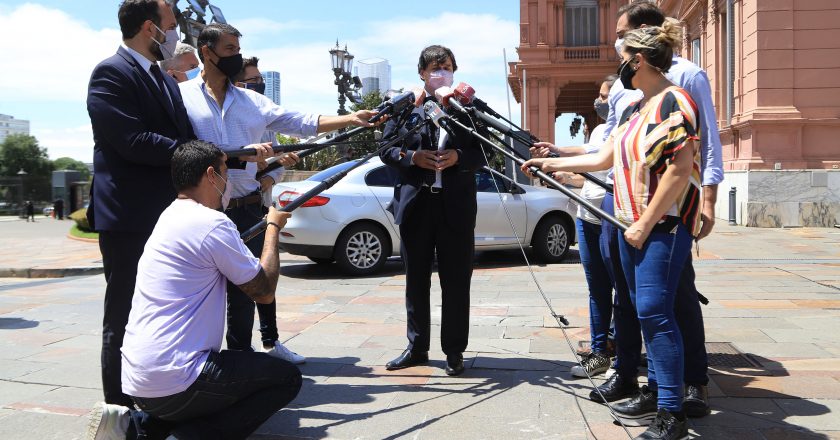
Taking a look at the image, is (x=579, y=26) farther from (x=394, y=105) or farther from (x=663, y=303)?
(x=663, y=303)

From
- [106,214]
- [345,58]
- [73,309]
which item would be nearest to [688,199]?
[106,214]

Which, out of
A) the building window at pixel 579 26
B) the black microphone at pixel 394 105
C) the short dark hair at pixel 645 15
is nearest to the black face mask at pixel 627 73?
the short dark hair at pixel 645 15

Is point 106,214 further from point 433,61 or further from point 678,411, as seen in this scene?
point 678,411

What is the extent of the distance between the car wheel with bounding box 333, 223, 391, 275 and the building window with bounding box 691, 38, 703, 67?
14.8m

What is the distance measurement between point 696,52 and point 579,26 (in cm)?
1756

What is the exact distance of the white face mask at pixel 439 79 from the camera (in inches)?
174

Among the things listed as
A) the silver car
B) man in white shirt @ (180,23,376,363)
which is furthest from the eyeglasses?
the silver car

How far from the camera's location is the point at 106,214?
3373 mm

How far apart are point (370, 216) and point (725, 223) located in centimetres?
1034

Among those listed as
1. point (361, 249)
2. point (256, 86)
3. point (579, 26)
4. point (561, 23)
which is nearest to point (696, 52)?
point (361, 249)

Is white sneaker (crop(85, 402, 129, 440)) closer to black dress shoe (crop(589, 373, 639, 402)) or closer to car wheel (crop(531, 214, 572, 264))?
black dress shoe (crop(589, 373, 639, 402))

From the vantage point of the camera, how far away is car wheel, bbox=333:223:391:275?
9.28 meters

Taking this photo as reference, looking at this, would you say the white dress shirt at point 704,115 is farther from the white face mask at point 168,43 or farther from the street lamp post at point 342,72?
the street lamp post at point 342,72

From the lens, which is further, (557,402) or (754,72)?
(754,72)
